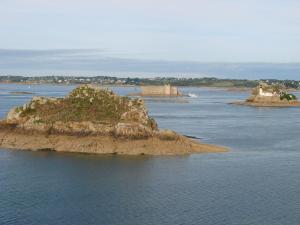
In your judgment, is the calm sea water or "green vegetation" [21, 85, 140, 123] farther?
"green vegetation" [21, 85, 140, 123]

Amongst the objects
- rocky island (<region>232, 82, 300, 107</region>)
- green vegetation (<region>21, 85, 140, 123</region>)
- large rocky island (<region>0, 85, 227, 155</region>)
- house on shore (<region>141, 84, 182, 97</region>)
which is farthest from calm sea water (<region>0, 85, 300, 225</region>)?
house on shore (<region>141, 84, 182, 97</region>)

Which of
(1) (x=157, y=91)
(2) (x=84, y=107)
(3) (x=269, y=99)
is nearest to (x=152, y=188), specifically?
(2) (x=84, y=107)

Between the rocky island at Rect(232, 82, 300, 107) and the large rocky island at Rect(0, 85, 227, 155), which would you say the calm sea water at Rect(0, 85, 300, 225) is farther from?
the rocky island at Rect(232, 82, 300, 107)

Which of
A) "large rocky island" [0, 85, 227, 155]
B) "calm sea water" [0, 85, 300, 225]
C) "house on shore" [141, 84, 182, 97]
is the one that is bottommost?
"house on shore" [141, 84, 182, 97]

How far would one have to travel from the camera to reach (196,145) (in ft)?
158

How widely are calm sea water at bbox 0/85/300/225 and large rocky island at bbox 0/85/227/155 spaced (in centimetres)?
168

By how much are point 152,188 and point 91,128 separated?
45.4 ft

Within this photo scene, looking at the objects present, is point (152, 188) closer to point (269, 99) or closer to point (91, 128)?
point (91, 128)

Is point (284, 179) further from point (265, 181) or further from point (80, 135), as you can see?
point (80, 135)

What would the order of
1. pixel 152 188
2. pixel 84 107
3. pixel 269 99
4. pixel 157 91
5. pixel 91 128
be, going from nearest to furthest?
pixel 152 188
pixel 91 128
pixel 84 107
pixel 269 99
pixel 157 91

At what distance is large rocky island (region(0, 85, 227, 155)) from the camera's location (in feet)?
151

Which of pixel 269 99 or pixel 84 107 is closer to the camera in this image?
pixel 84 107

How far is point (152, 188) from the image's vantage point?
34.3m

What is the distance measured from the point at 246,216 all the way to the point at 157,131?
19399 mm
